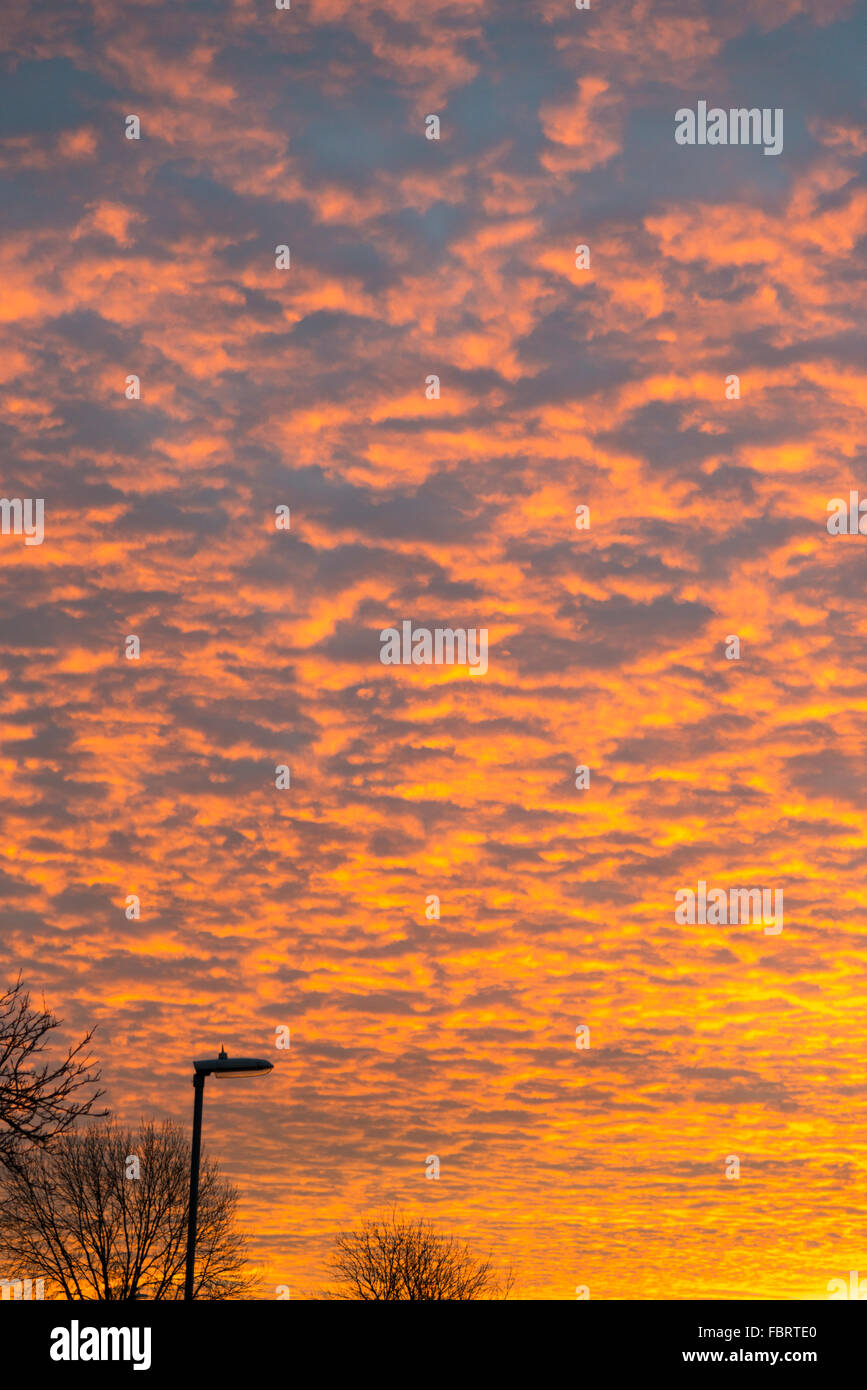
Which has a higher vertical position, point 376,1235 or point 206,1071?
point 206,1071

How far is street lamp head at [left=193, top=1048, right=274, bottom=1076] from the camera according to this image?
2368 centimetres

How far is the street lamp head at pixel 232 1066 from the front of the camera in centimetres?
2368

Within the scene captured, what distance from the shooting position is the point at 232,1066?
2377cm
